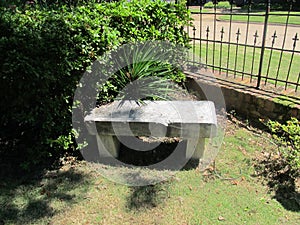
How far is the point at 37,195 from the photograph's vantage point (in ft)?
8.71

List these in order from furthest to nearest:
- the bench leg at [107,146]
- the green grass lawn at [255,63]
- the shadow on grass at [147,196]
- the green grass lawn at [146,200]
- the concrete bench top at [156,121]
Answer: the green grass lawn at [255,63], the bench leg at [107,146], the concrete bench top at [156,121], the shadow on grass at [147,196], the green grass lawn at [146,200]

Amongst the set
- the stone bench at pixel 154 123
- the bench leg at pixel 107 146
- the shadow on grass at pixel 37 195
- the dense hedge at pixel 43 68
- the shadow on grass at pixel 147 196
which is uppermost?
the dense hedge at pixel 43 68

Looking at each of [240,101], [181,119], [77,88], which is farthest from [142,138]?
[240,101]

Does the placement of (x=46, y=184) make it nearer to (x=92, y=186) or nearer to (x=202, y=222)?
(x=92, y=186)

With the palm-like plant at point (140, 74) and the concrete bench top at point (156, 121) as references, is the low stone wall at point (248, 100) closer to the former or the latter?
the palm-like plant at point (140, 74)

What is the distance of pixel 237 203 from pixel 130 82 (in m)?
2.13

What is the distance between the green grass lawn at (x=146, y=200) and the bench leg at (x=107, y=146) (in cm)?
25

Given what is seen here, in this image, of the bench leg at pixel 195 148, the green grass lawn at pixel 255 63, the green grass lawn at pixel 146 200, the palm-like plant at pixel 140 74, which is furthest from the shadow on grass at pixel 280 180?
the green grass lawn at pixel 255 63

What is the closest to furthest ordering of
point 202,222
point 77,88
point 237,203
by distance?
point 202,222, point 237,203, point 77,88

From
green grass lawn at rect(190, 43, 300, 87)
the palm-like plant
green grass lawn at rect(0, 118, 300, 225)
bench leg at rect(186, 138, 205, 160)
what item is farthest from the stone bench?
green grass lawn at rect(190, 43, 300, 87)

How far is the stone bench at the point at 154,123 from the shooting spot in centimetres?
288

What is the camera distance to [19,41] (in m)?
2.56

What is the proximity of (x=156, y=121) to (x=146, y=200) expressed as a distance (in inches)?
32.7

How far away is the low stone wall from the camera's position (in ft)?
11.4
